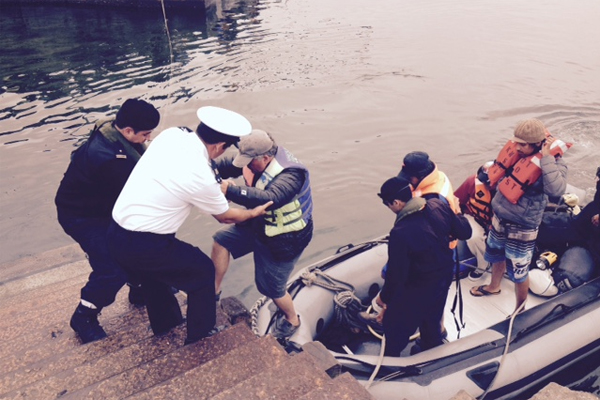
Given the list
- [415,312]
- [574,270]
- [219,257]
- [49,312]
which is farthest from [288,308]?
[574,270]

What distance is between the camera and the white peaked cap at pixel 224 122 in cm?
304

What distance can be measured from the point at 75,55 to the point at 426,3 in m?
13.9

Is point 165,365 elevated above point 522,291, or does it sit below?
above

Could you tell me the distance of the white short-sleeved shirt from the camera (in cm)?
285

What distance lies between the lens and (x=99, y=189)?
11.3 feet

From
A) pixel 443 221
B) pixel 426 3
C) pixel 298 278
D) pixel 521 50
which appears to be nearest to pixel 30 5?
pixel 426 3

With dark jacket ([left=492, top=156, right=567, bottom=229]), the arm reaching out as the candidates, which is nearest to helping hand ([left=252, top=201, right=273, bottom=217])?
the arm reaching out

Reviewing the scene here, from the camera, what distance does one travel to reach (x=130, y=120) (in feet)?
10.8

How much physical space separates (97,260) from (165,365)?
1.02 m

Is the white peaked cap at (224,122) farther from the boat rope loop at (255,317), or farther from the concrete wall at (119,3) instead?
the concrete wall at (119,3)

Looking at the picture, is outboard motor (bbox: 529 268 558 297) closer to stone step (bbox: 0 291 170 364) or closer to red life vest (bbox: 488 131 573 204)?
red life vest (bbox: 488 131 573 204)

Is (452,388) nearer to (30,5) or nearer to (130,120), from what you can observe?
(130,120)

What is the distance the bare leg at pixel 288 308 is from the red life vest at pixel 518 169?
2.01 metres

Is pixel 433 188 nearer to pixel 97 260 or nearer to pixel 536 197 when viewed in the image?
pixel 536 197
